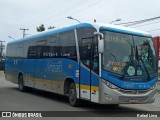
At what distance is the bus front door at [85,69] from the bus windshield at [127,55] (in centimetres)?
87

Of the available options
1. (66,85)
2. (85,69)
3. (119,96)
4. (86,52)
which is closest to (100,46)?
(86,52)

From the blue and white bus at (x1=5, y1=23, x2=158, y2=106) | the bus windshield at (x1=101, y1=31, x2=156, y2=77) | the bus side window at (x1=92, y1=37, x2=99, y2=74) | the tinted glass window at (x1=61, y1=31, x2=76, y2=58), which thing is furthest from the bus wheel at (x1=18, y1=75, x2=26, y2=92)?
the bus windshield at (x1=101, y1=31, x2=156, y2=77)

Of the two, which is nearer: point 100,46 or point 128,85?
point 100,46

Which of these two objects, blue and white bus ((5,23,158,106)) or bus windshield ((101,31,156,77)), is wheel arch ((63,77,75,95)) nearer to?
blue and white bus ((5,23,158,106))

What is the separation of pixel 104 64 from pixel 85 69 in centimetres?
119

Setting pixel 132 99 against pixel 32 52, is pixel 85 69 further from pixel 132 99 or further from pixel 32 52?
pixel 32 52

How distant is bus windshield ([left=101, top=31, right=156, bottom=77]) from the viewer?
1291cm

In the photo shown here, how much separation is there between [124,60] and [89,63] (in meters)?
1.31

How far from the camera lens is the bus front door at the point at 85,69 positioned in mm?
13505

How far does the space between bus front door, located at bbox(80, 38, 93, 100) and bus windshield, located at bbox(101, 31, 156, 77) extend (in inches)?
34.4

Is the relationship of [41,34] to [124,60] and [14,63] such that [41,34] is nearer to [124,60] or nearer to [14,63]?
[14,63]

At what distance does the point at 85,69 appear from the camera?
45.2 feet

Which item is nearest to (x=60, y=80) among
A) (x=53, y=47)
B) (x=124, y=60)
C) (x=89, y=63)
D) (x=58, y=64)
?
(x=58, y=64)

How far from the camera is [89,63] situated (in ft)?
44.5
